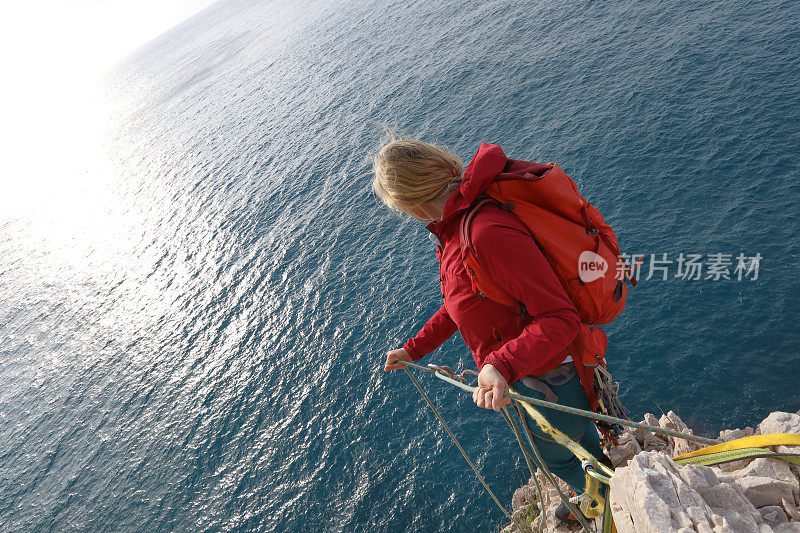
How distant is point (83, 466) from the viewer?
17.7m

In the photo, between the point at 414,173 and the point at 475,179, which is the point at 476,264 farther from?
the point at 414,173

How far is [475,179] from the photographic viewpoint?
139 inches

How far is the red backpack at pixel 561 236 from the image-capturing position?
3576 mm

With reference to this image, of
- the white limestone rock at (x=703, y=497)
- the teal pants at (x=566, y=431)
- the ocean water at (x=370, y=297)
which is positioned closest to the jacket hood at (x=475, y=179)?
the teal pants at (x=566, y=431)

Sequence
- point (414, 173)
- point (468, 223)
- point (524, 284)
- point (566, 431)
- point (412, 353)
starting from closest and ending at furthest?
point (524, 284)
point (468, 223)
point (414, 173)
point (566, 431)
point (412, 353)

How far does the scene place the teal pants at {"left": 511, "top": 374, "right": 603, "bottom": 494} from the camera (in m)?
4.50

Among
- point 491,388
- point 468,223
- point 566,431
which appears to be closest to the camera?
→ point 468,223

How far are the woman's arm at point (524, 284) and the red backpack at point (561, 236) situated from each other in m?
0.13

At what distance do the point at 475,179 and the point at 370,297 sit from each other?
15789 mm

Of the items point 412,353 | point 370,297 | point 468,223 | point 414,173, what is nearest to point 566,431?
point 412,353

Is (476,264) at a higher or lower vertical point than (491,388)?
higher

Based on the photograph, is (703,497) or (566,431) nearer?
(703,497)

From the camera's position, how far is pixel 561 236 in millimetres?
3658

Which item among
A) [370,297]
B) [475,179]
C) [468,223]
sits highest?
[475,179]
